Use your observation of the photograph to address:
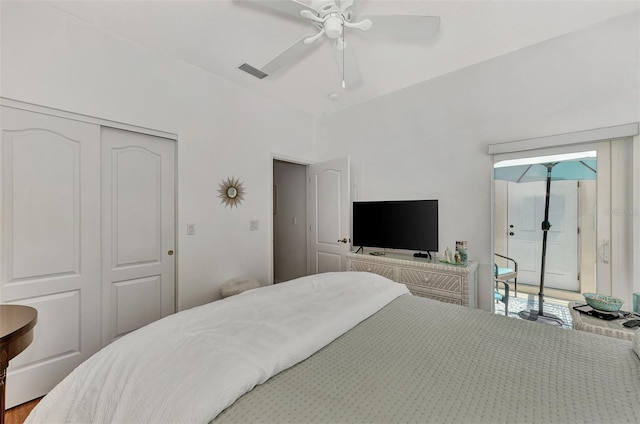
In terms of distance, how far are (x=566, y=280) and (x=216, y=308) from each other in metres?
2.77

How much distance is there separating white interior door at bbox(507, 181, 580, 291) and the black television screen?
704 mm

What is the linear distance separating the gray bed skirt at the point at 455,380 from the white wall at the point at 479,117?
1685mm

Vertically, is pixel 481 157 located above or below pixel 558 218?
above

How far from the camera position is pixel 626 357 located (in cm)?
99

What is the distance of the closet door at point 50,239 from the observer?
68.7 inches

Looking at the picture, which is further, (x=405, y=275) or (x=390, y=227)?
(x=390, y=227)

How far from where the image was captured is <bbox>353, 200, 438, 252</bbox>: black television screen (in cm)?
275

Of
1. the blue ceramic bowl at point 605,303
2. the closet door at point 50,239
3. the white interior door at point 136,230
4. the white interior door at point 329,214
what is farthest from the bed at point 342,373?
the white interior door at point 329,214

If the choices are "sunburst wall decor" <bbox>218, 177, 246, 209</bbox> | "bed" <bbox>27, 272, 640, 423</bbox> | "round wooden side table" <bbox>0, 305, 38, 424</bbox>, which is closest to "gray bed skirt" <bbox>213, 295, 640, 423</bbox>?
"bed" <bbox>27, 272, 640, 423</bbox>

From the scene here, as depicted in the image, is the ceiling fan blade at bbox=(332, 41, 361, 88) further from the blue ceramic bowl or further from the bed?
the blue ceramic bowl

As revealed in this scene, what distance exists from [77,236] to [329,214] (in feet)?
8.24

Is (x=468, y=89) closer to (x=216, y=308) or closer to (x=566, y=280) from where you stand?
(x=566, y=280)

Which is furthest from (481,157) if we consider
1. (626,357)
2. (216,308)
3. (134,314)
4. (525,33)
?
(134,314)

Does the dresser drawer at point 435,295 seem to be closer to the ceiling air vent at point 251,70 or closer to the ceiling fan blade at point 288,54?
the ceiling fan blade at point 288,54
